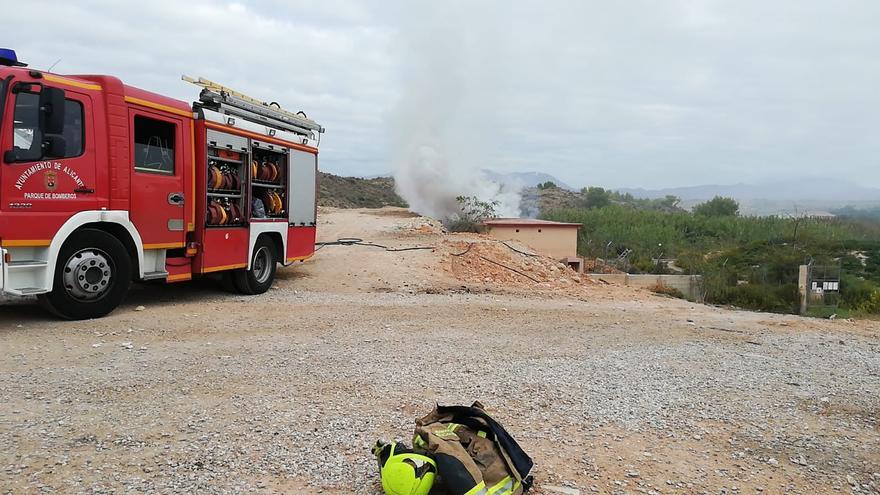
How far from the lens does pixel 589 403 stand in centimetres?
571

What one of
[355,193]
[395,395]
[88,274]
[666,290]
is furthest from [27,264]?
[355,193]

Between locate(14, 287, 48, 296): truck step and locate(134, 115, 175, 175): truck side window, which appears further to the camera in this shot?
locate(134, 115, 175, 175): truck side window

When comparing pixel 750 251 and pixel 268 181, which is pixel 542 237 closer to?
pixel 750 251

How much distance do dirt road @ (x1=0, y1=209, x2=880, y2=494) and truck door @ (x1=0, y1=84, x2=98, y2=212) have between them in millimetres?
1483

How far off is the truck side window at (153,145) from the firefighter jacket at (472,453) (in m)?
6.42

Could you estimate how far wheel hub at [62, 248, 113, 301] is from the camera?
26.9 feet

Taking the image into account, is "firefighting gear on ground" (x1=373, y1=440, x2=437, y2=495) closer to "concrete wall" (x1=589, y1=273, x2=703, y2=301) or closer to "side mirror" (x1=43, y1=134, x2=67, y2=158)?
"side mirror" (x1=43, y1=134, x2=67, y2=158)

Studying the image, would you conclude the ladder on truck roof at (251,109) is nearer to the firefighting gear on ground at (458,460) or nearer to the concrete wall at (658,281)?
the firefighting gear on ground at (458,460)

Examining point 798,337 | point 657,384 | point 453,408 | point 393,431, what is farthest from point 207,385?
point 798,337

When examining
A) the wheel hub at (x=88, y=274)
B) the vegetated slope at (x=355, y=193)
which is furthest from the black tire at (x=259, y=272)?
the vegetated slope at (x=355, y=193)

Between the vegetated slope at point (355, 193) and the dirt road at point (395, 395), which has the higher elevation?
the vegetated slope at point (355, 193)

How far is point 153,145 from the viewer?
9.23 m

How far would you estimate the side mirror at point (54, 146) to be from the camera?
7676 millimetres

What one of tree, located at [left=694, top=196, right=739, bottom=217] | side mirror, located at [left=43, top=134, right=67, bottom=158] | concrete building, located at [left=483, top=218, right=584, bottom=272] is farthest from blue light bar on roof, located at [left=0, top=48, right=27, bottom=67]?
tree, located at [left=694, top=196, right=739, bottom=217]
